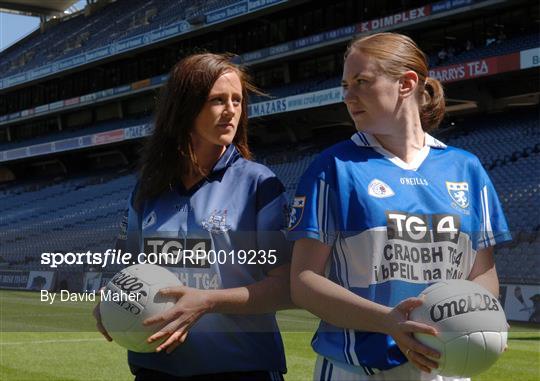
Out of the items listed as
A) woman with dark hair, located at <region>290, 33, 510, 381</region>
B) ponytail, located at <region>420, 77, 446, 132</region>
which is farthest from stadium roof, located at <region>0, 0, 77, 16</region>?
woman with dark hair, located at <region>290, 33, 510, 381</region>

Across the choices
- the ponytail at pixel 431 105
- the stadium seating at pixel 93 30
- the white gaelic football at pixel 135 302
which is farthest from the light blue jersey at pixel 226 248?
the stadium seating at pixel 93 30

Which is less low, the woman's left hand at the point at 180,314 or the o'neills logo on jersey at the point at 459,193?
the o'neills logo on jersey at the point at 459,193

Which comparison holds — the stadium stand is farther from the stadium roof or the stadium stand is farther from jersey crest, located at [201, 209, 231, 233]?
jersey crest, located at [201, 209, 231, 233]

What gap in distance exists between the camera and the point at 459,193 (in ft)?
7.63

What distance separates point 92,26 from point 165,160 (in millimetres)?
43831

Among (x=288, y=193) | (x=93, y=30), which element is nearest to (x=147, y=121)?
(x=288, y=193)

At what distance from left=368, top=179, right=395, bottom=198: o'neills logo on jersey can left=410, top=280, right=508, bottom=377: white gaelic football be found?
0.92 ft

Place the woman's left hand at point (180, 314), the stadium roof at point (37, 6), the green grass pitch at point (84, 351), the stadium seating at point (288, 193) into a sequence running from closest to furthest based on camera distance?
the woman's left hand at point (180, 314) → the green grass pitch at point (84, 351) → the stadium seating at point (288, 193) → the stadium roof at point (37, 6)

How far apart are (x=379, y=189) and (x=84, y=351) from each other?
8601 millimetres

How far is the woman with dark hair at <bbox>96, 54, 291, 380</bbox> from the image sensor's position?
244cm

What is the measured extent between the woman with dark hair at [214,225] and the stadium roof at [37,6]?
4885 cm

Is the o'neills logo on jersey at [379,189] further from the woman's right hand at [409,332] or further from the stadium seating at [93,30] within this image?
the stadium seating at [93,30]

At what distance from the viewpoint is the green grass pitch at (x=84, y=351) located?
27.3 feet

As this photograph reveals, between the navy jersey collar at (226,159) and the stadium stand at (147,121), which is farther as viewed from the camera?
the stadium stand at (147,121)
